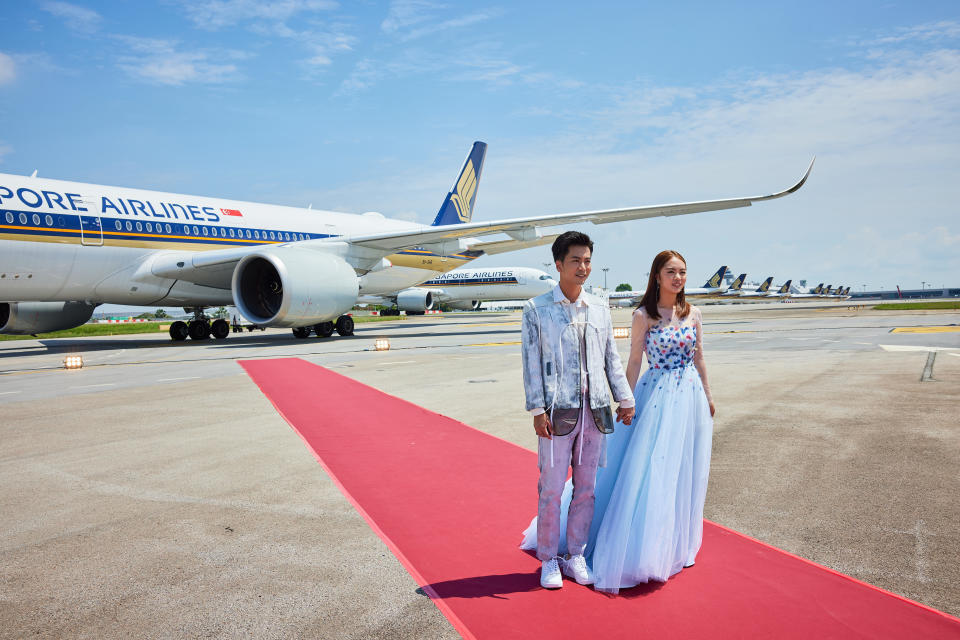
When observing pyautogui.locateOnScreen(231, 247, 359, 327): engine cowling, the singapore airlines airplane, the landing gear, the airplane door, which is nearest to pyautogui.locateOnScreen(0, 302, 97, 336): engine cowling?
the singapore airlines airplane

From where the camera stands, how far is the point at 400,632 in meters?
2.33

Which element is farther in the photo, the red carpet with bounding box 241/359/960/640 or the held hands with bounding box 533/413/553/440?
the held hands with bounding box 533/413/553/440

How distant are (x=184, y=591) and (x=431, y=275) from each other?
68.3 feet

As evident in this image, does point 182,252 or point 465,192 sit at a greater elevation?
point 465,192

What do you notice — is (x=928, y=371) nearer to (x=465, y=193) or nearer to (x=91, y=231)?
(x=91, y=231)

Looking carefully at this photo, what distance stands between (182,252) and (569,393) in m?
15.4

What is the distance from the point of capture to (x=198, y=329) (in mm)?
19781

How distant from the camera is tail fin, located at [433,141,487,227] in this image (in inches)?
1029

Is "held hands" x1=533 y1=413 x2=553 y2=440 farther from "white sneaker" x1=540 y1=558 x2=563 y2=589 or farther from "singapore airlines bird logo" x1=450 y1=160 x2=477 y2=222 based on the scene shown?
"singapore airlines bird logo" x1=450 y1=160 x2=477 y2=222

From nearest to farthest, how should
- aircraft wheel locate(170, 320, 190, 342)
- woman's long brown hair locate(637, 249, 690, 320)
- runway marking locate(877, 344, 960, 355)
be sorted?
1. woman's long brown hair locate(637, 249, 690, 320)
2. runway marking locate(877, 344, 960, 355)
3. aircraft wheel locate(170, 320, 190, 342)

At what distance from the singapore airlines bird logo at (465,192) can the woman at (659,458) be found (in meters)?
23.5

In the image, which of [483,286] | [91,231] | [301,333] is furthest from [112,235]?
[483,286]

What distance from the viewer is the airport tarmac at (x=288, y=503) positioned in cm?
256

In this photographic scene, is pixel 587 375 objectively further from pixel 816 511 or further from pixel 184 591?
pixel 184 591
